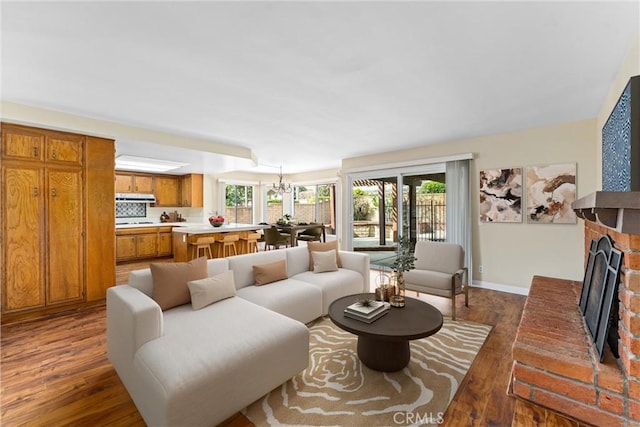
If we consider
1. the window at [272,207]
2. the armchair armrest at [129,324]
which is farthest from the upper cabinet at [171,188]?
the armchair armrest at [129,324]

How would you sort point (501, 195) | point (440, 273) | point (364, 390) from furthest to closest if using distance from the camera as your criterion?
point (501, 195), point (440, 273), point (364, 390)

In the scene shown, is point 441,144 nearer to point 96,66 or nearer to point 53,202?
point 96,66

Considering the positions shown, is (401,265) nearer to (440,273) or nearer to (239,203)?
(440,273)

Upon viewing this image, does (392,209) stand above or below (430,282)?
above

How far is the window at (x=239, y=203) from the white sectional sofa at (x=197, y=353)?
6.29 metres

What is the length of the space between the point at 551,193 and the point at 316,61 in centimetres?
387

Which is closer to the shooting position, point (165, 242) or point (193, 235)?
point (193, 235)

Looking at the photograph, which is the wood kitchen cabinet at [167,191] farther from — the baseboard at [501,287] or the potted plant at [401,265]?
the baseboard at [501,287]

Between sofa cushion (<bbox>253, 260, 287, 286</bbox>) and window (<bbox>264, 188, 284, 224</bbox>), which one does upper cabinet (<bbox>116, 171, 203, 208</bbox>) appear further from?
sofa cushion (<bbox>253, 260, 287, 286</bbox>)

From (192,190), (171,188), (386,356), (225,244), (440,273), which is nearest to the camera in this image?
(386,356)

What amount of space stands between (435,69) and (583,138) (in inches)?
115

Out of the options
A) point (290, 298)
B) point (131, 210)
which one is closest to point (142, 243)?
point (131, 210)

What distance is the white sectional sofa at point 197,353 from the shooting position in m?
1.48

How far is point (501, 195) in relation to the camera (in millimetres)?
4289
